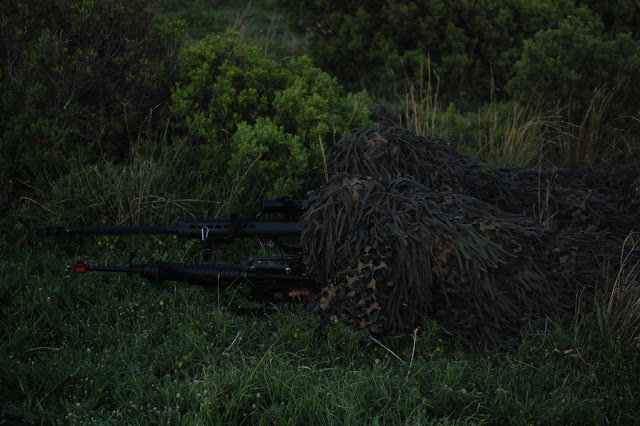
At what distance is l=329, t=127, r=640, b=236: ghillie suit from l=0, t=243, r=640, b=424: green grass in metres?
1.17

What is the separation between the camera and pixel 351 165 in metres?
4.45

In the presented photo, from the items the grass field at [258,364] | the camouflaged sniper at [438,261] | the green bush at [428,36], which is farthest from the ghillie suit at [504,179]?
the green bush at [428,36]

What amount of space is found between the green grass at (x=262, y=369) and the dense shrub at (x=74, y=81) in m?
1.31

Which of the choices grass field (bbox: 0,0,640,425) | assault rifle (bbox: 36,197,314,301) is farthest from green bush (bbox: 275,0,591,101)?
grass field (bbox: 0,0,640,425)

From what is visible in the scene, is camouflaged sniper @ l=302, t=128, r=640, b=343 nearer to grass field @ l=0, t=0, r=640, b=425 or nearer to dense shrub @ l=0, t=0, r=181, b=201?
grass field @ l=0, t=0, r=640, b=425

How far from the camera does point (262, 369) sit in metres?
3.24

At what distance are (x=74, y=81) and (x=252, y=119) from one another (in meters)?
1.43

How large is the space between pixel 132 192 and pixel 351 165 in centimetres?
169

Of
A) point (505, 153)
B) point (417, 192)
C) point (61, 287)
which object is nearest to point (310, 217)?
point (417, 192)

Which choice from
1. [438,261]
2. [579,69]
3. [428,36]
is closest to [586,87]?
[579,69]

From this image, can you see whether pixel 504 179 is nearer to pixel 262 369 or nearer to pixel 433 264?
pixel 433 264

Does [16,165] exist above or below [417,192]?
below

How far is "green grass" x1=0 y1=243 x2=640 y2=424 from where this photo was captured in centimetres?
297

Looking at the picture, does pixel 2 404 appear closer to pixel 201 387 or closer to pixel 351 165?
pixel 201 387
